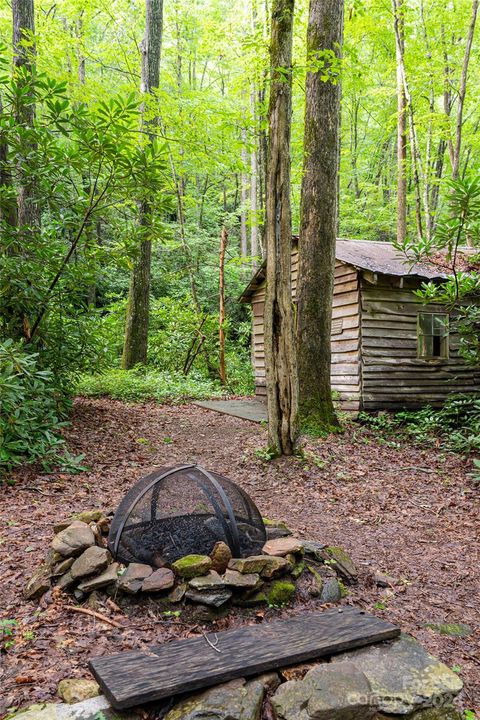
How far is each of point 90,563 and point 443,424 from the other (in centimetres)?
770

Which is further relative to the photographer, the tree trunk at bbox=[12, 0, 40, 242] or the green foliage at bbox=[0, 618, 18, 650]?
the tree trunk at bbox=[12, 0, 40, 242]

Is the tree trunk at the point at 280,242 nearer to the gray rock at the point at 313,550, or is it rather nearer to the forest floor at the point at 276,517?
the forest floor at the point at 276,517

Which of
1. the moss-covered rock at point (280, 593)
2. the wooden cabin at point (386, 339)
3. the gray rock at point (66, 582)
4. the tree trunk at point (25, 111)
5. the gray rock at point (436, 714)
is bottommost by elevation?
the gray rock at point (436, 714)

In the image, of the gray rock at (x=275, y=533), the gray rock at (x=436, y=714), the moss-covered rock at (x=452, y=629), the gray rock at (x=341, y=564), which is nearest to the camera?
the gray rock at (x=436, y=714)

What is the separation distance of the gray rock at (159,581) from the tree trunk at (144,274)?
1084cm

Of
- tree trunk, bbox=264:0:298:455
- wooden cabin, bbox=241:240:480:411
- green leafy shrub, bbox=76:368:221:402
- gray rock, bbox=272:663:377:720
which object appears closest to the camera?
gray rock, bbox=272:663:377:720

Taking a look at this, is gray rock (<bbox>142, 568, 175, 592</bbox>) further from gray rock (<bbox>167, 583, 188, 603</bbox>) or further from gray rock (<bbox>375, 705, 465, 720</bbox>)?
gray rock (<bbox>375, 705, 465, 720</bbox>)

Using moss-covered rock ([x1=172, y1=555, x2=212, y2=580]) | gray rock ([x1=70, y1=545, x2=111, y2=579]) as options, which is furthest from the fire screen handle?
gray rock ([x1=70, y1=545, x2=111, y2=579])

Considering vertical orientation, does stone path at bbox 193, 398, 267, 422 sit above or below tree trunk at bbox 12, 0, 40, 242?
below

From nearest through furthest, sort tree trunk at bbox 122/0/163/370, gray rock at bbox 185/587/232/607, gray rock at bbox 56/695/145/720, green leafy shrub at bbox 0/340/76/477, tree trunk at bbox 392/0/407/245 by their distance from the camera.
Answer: gray rock at bbox 56/695/145/720 → gray rock at bbox 185/587/232/607 → green leafy shrub at bbox 0/340/76/477 → tree trunk at bbox 122/0/163/370 → tree trunk at bbox 392/0/407/245

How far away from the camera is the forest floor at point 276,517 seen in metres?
2.73

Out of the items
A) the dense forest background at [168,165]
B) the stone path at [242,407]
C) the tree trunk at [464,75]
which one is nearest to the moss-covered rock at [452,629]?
the dense forest background at [168,165]

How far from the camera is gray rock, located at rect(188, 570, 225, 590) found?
3012 mm

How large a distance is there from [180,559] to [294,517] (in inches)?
88.4
